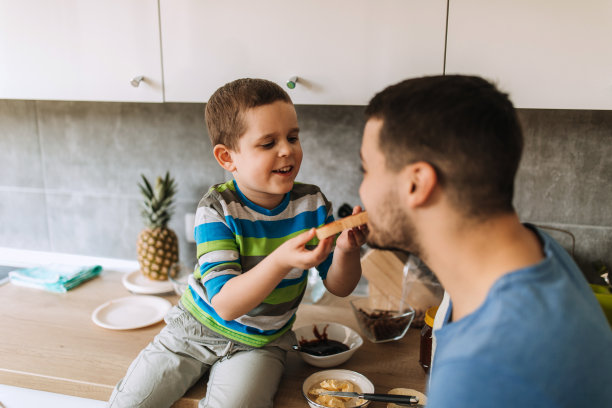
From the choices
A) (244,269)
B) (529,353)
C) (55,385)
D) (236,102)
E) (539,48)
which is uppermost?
(539,48)

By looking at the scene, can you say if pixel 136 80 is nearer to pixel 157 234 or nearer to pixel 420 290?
pixel 157 234

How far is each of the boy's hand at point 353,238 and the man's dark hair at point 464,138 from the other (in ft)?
1.07

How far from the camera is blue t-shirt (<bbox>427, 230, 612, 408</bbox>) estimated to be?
0.60 m

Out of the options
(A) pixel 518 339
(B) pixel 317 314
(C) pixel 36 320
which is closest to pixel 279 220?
(B) pixel 317 314

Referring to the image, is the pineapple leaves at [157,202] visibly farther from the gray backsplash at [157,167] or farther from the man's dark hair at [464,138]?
the man's dark hair at [464,138]

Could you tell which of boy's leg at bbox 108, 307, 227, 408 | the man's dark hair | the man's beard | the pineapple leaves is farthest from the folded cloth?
the man's dark hair

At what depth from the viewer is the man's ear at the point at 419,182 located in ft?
2.30

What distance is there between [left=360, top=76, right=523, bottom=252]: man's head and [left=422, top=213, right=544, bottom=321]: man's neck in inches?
1.0

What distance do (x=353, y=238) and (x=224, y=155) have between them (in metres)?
0.36

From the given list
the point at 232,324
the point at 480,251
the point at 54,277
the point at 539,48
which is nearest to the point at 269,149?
the point at 232,324

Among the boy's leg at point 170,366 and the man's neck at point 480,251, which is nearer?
the man's neck at point 480,251

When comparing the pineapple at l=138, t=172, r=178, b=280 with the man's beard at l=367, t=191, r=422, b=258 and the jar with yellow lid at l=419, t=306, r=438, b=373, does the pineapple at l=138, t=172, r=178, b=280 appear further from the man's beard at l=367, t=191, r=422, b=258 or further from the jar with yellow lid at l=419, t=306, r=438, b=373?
the man's beard at l=367, t=191, r=422, b=258

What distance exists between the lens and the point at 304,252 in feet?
2.98

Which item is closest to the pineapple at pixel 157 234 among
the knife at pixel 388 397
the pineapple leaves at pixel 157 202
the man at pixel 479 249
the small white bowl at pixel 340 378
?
the pineapple leaves at pixel 157 202
